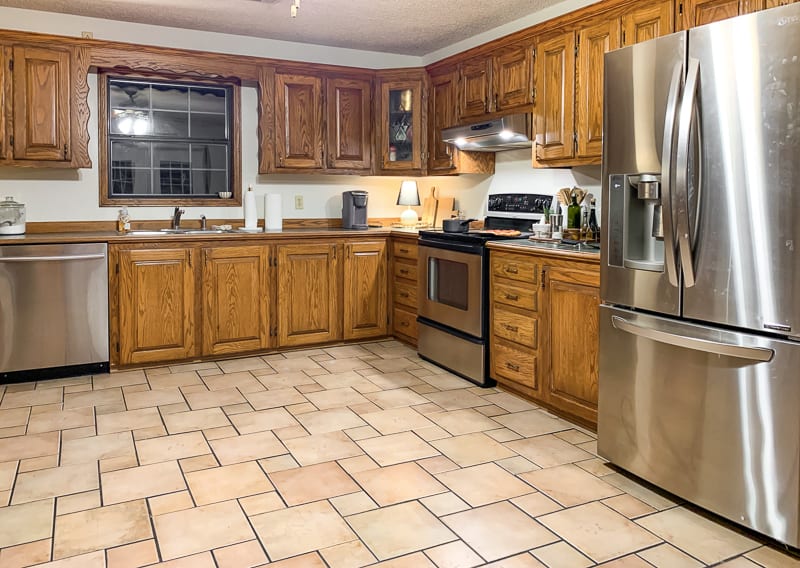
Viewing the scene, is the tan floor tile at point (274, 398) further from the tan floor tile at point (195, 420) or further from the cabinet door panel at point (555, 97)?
the cabinet door panel at point (555, 97)

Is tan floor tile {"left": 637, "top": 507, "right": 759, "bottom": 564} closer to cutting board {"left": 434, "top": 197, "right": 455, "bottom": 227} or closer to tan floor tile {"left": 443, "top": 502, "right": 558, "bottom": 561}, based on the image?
tan floor tile {"left": 443, "top": 502, "right": 558, "bottom": 561}

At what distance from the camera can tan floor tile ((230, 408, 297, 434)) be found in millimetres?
3324

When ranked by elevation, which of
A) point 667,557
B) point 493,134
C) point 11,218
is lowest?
point 667,557

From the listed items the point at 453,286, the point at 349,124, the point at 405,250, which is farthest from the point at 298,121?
the point at 453,286

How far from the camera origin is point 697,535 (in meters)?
2.29

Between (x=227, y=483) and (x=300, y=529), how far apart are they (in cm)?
51

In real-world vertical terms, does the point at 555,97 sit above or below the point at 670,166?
above

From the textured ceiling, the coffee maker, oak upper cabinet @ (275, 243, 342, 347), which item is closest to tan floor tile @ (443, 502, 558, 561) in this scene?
oak upper cabinet @ (275, 243, 342, 347)

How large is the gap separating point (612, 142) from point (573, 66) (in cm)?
122

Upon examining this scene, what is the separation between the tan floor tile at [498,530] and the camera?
7.23 feet

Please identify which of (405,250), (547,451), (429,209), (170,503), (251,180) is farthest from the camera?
(429,209)

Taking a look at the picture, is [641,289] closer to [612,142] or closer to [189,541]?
[612,142]

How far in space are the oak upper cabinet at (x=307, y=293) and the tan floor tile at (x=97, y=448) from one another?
175cm

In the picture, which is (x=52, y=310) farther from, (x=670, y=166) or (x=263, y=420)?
(x=670, y=166)
